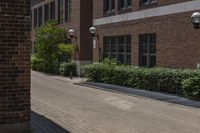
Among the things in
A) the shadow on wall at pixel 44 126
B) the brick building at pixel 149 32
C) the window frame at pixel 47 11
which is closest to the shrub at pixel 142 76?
the brick building at pixel 149 32

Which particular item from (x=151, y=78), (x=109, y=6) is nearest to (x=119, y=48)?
(x=109, y=6)

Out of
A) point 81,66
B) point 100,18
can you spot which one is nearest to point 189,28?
point 100,18

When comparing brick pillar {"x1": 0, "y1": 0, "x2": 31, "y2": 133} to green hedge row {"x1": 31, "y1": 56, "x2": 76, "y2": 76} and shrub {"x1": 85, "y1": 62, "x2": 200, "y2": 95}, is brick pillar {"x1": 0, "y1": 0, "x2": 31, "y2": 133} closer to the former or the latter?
→ shrub {"x1": 85, "y1": 62, "x2": 200, "y2": 95}

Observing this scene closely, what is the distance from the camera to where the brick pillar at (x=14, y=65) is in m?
9.70

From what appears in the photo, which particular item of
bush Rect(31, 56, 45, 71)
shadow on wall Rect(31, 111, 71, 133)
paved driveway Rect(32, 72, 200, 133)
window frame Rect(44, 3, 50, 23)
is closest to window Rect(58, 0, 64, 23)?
bush Rect(31, 56, 45, 71)

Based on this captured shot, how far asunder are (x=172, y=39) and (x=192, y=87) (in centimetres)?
532

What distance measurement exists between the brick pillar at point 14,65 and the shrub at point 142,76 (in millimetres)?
10905

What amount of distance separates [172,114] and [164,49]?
32.2ft

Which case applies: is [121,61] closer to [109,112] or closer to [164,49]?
[164,49]

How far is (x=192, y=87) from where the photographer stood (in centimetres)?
1902

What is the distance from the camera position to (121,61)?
30.2 metres

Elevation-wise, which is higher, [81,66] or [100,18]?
[100,18]

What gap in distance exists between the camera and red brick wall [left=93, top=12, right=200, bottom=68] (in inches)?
870

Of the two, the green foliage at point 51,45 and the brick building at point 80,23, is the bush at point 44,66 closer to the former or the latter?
the green foliage at point 51,45
